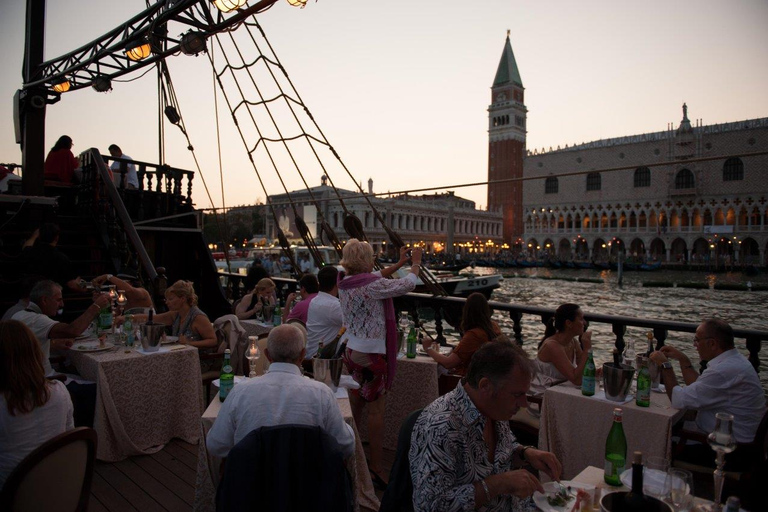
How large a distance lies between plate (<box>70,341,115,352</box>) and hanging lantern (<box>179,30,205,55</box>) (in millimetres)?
3810

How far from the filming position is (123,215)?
7.10 metres

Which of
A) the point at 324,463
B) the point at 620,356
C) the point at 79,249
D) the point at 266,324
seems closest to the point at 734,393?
the point at 620,356

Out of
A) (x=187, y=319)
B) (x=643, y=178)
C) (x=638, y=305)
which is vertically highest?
(x=643, y=178)

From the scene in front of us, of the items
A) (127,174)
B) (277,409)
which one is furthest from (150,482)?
(127,174)

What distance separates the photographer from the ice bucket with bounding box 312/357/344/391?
3.03 m

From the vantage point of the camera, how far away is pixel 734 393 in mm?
2830

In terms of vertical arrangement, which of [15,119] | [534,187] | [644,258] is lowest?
[644,258]

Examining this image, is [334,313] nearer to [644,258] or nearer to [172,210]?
[172,210]

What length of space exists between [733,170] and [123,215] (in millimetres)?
59784

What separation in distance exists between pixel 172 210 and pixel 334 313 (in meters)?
6.28

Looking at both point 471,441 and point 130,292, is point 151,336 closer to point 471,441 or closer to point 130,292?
point 130,292

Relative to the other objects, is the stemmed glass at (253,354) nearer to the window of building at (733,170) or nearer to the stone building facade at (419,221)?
the stone building facade at (419,221)

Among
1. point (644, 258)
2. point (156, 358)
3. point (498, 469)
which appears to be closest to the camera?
point (498, 469)

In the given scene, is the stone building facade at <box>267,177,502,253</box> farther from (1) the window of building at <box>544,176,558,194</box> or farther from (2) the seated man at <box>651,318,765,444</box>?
(2) the seated man at <box>651,318,765,444</box>
